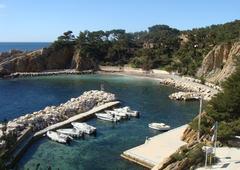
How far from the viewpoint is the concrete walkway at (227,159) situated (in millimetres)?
30717

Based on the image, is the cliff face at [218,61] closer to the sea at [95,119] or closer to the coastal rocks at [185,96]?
the sea at [95,119]

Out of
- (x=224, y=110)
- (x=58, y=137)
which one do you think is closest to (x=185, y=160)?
(x=224, y=110)

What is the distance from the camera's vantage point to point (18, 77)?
10750 centimetres

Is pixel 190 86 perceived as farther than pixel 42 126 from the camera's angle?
Yes

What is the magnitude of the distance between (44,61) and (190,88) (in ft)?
160

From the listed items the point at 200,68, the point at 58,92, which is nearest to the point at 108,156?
the point at 58,92

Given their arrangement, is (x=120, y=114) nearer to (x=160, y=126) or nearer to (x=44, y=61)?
(x=160, y=126)

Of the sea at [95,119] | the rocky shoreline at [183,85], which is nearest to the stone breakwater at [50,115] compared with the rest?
the sea at [95,119]

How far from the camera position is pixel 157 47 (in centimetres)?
11950

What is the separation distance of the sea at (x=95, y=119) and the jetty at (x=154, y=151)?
78 cm

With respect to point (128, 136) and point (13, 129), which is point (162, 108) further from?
point (13, 129)

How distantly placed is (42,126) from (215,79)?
49837mm

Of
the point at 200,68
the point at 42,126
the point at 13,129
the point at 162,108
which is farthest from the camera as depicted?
the point at 200,68

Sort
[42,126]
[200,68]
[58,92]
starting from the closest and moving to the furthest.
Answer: [42,126] → [58,92] → [200,68]
